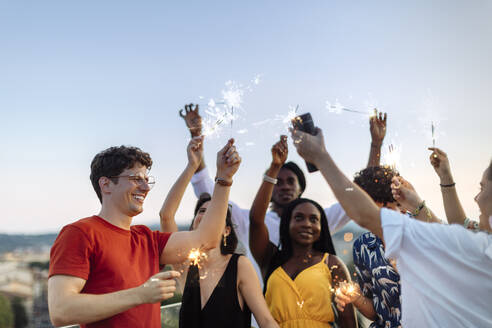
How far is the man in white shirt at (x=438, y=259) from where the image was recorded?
7.61ft

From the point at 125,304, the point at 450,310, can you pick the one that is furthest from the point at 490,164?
the point at 125,304

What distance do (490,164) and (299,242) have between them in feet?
7.96

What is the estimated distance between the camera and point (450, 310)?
92.7 inches

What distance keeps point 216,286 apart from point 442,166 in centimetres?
246

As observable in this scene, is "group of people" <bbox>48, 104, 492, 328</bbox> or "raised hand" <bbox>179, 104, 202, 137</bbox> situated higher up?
"raised hand" <bbox>179, 104, 202, 137</bbox>

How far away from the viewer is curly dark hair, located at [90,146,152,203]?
Answer: 305cm

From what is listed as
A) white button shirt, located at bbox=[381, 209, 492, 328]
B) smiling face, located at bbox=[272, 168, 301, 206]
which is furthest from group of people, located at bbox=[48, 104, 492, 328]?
smiling face, located at bbox=[272, 168, 301, 206]

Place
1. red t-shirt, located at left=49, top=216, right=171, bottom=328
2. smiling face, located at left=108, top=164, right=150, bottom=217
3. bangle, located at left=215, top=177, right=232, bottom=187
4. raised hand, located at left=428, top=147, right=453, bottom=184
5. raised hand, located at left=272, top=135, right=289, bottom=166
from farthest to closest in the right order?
raised hand, located at left=272, top=135, right=289, bottom=166
raised hand, located at left=428, top=147, right=453, bottom=184
bangle, located at left=215, top=177, right=232, bottom=187
smiling face, located at left=108, top=164, right=150, bottom=217
red t-shirt, located at left=49, top=216, right=171, bottom=328

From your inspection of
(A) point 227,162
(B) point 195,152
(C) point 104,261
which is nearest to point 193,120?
(B) point 195,152

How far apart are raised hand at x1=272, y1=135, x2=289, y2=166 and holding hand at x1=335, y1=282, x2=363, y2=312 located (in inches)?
63.0

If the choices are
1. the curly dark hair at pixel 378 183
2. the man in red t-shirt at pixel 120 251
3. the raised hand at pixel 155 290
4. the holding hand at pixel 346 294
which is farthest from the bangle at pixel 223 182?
the curly dark hair at pixel 378 183

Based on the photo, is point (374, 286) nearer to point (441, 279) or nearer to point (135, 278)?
point (441, 279)

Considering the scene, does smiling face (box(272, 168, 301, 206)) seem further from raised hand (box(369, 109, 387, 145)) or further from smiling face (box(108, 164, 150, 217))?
smiling face (box(108, 164, 150, 217))

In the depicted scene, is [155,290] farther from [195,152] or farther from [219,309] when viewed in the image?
[195,152]
